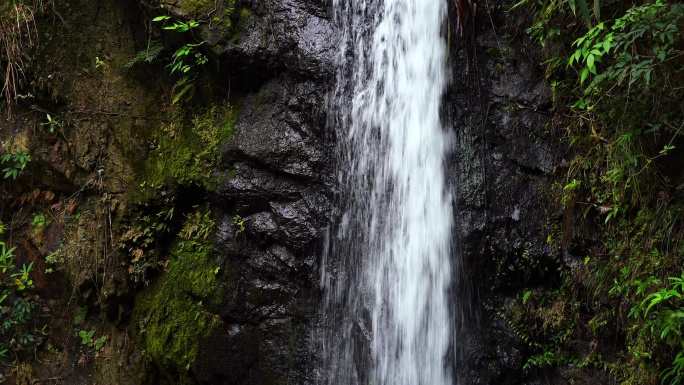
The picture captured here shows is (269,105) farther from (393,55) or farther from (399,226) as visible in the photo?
(399,226)

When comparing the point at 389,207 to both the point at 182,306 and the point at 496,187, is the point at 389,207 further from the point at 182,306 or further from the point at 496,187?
the point at 182,306

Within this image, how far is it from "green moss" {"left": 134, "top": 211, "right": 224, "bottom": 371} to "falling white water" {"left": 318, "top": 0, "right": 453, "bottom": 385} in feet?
3.30

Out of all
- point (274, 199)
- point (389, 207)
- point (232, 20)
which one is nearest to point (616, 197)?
point (389, 207)

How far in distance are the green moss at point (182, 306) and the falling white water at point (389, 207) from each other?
1.01 meters

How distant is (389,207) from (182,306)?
6.37ft

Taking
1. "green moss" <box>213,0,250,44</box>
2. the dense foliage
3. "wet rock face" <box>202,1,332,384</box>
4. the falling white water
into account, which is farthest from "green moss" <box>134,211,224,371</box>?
the dense foliage

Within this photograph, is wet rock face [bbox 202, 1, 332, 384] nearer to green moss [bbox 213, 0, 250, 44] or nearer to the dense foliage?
green moss [bbox 213, 0, 250, 44]

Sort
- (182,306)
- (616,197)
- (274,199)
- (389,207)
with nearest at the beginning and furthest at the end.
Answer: (616,197), (389,207), (274,199), (182,306)

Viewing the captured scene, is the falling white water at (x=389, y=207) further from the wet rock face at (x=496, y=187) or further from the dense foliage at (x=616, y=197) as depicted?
the dense foliage at (x=616, y=197)

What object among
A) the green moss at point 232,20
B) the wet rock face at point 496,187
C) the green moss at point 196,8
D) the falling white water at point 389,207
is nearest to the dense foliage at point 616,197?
the wet rock face at point 496,187

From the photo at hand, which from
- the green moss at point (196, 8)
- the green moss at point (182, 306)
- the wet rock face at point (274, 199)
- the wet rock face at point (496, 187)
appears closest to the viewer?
the wet rock face at point (496, 187)

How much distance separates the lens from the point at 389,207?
4266mm

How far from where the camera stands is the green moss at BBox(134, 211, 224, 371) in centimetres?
437

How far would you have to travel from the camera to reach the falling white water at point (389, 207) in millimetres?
3994
